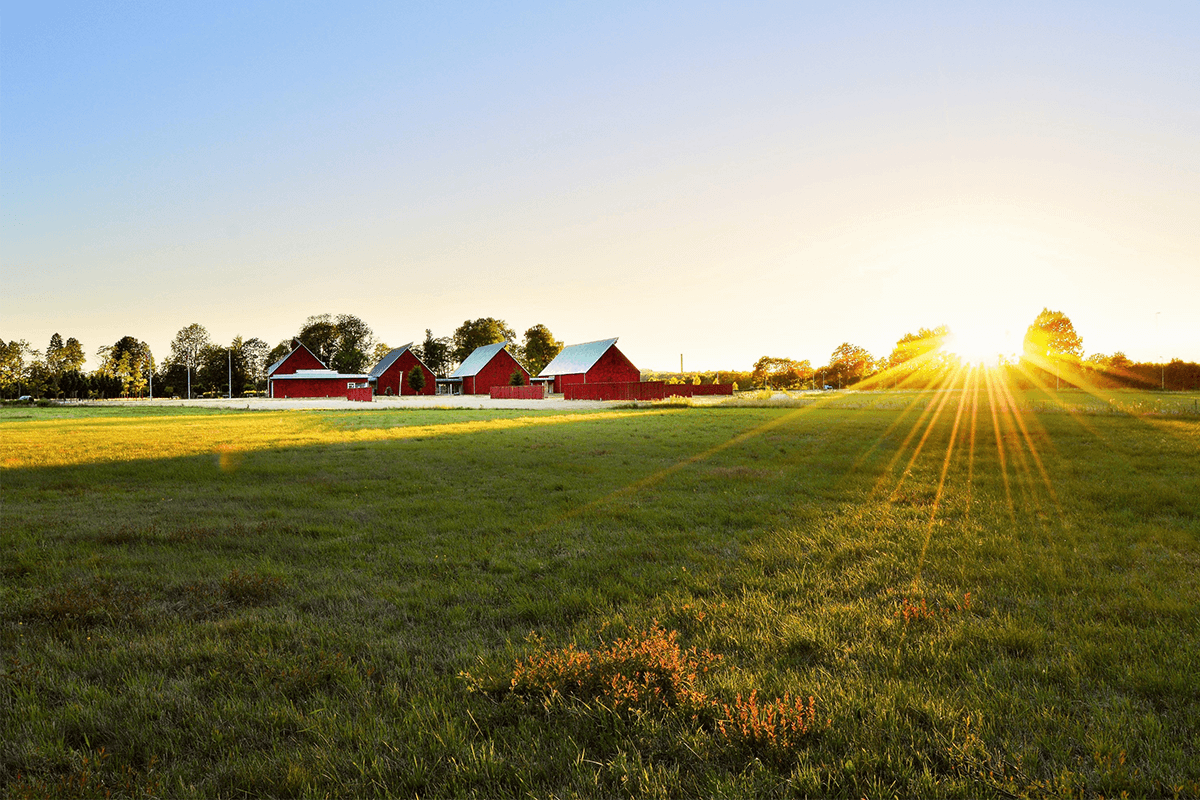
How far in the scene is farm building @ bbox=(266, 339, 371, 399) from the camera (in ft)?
278

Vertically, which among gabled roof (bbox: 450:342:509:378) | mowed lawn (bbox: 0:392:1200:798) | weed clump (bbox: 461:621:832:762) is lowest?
mowed lawn (bbox: 0:392:1200:798)

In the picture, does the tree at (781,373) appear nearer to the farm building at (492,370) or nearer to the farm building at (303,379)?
the farm building at (492,370)

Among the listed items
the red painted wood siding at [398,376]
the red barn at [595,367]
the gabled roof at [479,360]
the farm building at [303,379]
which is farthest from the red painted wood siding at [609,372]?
the farm building at [303,379]

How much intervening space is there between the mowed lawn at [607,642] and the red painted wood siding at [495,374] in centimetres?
7212

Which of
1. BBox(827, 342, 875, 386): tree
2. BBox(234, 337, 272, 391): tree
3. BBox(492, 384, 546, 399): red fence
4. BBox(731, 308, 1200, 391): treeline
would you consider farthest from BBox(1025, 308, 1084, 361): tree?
BBox(234, 337, 272, 391): tree

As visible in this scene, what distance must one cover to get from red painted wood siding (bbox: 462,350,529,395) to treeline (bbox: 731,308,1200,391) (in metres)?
38.0

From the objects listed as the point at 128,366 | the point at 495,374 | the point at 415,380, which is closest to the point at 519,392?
the point at 495,374

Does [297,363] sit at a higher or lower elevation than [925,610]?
higher

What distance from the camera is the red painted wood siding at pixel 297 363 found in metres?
86.1

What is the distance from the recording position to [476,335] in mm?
114812

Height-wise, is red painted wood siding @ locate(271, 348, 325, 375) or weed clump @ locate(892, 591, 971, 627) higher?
red painted wood siding @ locate(271, 348, 325, 375)

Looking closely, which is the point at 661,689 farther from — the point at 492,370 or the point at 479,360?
the point at 479,360

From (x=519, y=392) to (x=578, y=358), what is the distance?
28.5ft

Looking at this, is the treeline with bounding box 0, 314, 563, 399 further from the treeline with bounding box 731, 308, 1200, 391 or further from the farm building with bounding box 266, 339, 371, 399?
the treeline with bounding box 731, 308, 1200, 391
